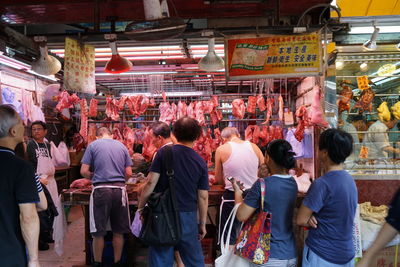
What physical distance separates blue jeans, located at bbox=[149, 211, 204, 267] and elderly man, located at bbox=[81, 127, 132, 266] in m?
1.55

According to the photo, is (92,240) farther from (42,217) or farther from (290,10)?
(290,10)

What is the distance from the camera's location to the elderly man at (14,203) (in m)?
2.35

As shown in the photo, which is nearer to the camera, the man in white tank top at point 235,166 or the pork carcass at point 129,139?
the man in white tank top at point 235,166

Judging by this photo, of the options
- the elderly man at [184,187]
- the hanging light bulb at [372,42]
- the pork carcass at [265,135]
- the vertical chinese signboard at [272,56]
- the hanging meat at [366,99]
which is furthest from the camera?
the pork carcass at [265,135]

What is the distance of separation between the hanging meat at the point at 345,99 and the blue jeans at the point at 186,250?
3.11 m

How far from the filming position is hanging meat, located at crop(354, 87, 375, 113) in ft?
16.8

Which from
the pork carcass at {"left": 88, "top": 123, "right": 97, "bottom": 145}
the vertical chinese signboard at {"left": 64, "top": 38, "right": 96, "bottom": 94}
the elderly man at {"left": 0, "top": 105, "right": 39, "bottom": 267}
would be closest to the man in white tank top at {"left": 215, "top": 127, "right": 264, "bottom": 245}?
the vertical chinese signboard at {"left": 64, "top": 38, "right": 96, "bottom": 94}

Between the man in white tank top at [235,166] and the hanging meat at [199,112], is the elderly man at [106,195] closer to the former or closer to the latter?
the man in white tank top at [235,166]

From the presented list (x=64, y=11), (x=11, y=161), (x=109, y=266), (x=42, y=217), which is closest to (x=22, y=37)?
(x=64, y=11)

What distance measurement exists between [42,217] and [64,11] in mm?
3060

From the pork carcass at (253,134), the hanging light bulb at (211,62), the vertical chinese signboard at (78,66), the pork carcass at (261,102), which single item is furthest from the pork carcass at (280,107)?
the vertical chinese signboard at (78,66)

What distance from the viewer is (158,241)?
319 cm

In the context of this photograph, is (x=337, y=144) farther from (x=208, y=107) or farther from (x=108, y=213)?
(x=208, y=107)

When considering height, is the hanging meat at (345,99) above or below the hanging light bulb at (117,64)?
below
